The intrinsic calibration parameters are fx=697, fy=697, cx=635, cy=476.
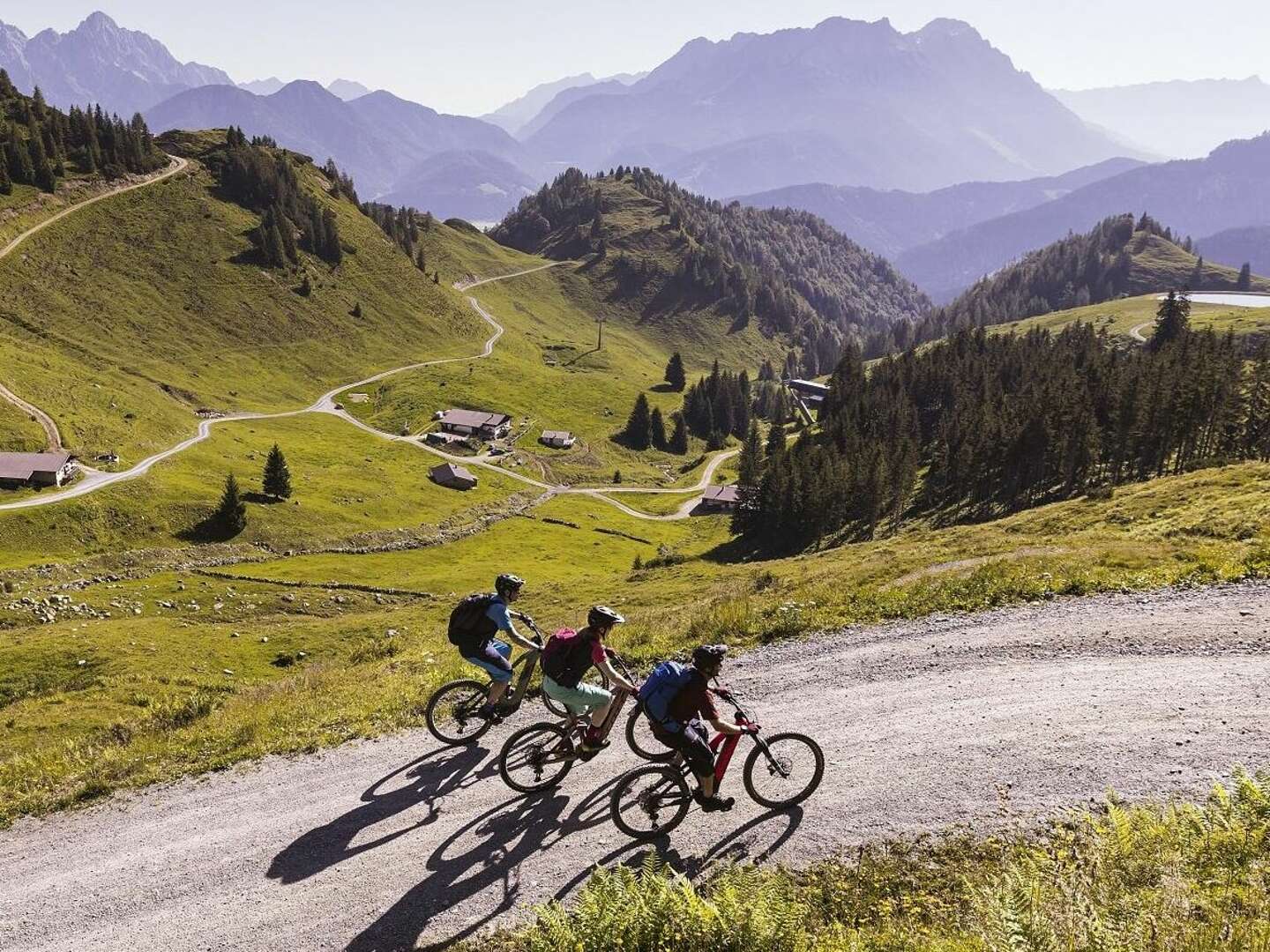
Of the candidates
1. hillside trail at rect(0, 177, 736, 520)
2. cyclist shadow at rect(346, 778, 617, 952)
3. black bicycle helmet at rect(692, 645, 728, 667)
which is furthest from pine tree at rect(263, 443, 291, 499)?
black bicycle helmet at rect(692, 645, 728, 667)

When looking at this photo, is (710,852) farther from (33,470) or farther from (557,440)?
(557,440)

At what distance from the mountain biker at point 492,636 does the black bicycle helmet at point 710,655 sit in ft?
14.3

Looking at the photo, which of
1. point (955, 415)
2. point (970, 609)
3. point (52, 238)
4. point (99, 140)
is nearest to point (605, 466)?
point (955, 415)

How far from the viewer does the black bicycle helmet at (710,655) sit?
11984 mm

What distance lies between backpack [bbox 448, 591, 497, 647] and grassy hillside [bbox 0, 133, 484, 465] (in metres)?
96.3

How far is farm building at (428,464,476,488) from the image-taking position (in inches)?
4788

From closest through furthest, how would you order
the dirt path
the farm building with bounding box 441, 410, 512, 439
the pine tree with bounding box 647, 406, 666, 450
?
the dirt path → the farm building with bounding box 441, 410, 512, 439 → the pine tree with bounding box 647, 406, 666, 450

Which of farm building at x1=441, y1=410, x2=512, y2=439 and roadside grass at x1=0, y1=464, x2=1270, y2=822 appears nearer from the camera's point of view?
roadside grass at x1=0, y1=464, x2=1270, y2=822

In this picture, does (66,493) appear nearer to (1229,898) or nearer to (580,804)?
(580,804)

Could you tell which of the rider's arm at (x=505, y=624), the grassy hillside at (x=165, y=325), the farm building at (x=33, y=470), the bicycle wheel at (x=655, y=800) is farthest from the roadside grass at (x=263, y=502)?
the bicycle wheel at (x=655, y=800)

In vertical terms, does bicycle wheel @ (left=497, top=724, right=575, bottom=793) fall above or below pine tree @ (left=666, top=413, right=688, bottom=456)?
above

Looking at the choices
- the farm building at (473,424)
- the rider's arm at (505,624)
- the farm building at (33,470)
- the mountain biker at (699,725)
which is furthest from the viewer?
the farm building at (473,424)

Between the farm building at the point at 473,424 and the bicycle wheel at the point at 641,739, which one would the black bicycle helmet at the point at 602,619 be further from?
the farm building at the point at 473,424

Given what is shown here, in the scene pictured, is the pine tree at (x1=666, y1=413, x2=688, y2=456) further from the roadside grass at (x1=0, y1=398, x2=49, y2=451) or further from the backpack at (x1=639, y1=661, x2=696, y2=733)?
the backpack at (x1=639, y1=661, x2=696, y2=733)
